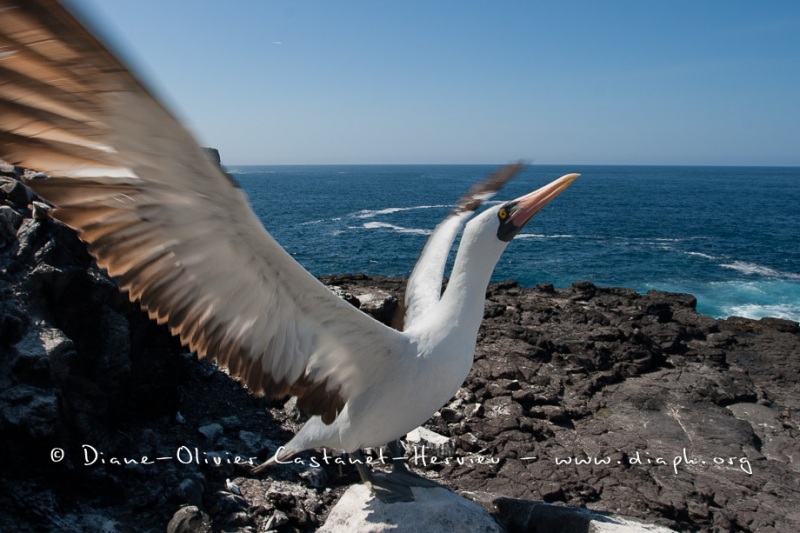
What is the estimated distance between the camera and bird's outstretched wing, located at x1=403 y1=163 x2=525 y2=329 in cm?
455

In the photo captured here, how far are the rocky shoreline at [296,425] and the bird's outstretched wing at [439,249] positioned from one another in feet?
5.89

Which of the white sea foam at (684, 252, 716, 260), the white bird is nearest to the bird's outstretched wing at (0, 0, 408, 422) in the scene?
Result: the white bird

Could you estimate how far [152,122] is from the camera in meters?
2.13

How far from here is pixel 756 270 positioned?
86.6ft

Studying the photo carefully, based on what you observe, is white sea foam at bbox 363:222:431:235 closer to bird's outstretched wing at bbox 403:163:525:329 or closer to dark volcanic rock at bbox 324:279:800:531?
dark volcanic rock at bbox 324:279:800:531

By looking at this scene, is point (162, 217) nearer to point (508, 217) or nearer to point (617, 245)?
point (508, 217)

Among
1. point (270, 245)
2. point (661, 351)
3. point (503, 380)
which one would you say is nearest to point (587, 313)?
point (661, 351)

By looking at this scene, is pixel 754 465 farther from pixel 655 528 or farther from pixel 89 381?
pixel 89 381

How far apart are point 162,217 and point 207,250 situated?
0.27 meters

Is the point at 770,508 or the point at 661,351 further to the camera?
the point at 661,351

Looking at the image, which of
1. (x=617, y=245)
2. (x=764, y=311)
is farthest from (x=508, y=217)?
(x=617, y=245)

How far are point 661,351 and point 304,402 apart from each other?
31.1ft

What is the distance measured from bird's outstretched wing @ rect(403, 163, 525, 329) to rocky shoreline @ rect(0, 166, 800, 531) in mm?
1796

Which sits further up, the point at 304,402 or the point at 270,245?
the point at 270,245
